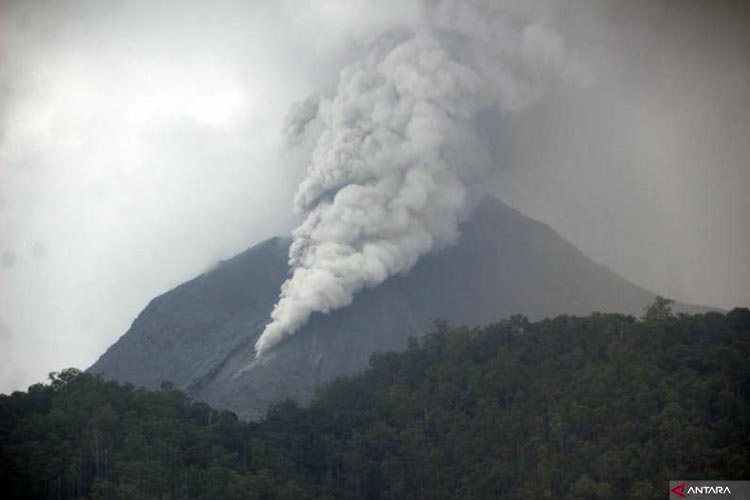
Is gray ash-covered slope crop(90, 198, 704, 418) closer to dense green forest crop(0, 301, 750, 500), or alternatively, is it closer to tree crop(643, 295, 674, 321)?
dense green forest crop(0, 301, 750, 500)

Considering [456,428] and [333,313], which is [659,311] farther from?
[333,313]

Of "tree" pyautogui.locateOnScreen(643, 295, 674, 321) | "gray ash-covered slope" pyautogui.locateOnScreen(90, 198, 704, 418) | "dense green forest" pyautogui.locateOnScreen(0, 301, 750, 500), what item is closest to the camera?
"dense green forest" pyautogui.locateOnScreen(0, 301, 750, 500)

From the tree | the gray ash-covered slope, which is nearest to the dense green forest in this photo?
the tree

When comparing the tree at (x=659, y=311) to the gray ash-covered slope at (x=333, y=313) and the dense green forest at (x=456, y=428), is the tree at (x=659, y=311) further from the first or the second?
the gray ash-covered slope at (x=333, y=313)

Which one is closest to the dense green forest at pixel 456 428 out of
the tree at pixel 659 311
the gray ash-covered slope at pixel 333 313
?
the tree at pixel 659 311

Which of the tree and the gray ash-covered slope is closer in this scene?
the tree

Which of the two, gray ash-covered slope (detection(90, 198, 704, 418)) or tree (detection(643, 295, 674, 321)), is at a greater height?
gray ash-covered slope (detection(90, 198, 704, 418))

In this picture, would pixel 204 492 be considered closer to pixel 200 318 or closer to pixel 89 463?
pixel 89 463

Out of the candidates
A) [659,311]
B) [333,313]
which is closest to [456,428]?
[659,311]
